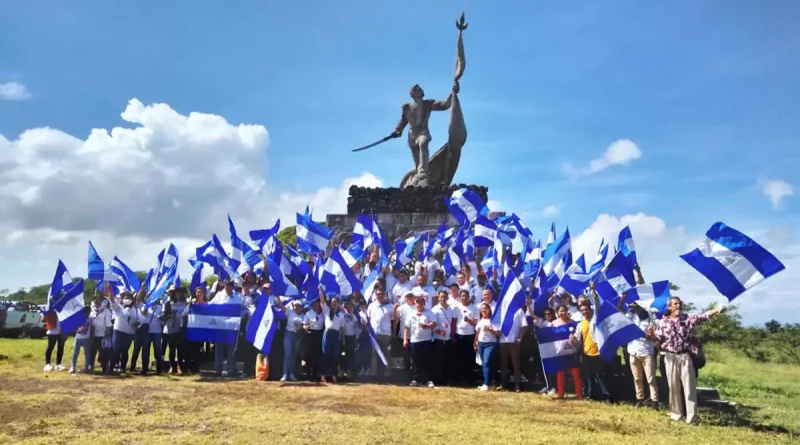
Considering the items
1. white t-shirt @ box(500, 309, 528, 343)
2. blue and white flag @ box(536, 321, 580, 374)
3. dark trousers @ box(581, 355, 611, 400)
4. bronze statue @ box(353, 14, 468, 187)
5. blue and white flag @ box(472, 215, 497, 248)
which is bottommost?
dark trousers @ box(581, 355, 611, 400)

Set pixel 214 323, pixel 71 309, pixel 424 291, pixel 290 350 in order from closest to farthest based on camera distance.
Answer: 1. pixel 290 350
2. pixel 214 323
3. pixel 424 291
4. pixel 71 309

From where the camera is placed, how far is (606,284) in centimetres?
928

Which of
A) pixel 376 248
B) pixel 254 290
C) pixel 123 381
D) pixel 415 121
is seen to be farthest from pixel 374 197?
pixel 123 381

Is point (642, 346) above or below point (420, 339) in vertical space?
below

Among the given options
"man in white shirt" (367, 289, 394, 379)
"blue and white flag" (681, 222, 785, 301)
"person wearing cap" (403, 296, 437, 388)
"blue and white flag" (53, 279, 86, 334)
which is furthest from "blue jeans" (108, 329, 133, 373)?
"blue and white flag" (681, 222, 785, 301)

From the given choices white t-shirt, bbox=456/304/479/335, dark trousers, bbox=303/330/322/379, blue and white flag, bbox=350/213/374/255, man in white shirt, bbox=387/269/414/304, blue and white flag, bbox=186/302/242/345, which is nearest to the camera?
white t-shirt, bbox=456/304/479/335

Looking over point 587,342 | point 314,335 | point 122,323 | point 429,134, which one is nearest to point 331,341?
point 314,335

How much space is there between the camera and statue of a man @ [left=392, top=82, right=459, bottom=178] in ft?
67.4

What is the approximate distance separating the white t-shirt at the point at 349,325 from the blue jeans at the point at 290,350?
2.73 ft

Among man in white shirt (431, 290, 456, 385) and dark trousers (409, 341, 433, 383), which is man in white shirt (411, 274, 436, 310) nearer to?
man in white shirt (431, 290, 456, 385)

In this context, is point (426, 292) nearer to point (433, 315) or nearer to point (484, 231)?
point (433, 315)

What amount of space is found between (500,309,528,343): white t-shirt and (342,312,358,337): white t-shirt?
106 inches

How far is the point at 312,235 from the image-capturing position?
15.0 meters

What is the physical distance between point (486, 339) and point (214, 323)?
4761mm
